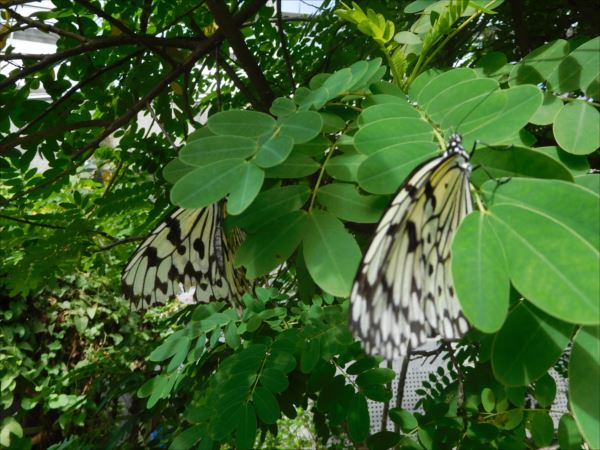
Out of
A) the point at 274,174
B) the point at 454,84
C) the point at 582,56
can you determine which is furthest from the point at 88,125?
the point at 582,56

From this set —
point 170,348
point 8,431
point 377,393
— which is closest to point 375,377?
point 377,393

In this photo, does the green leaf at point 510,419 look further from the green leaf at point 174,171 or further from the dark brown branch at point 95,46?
the dark brown branch at point 95,46

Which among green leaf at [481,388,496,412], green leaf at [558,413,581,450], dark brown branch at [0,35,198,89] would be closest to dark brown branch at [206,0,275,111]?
dark brown branch at [0,35,198,89]

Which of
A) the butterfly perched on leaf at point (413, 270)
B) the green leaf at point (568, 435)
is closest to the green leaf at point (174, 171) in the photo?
the butterfly perched on leaf at point (413, 270)

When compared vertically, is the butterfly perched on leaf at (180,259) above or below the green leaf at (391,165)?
below

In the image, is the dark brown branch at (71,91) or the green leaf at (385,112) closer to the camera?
the green leaf at (385,112)

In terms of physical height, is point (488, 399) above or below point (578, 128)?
below

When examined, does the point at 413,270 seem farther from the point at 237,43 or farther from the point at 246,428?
the point at 237,43
